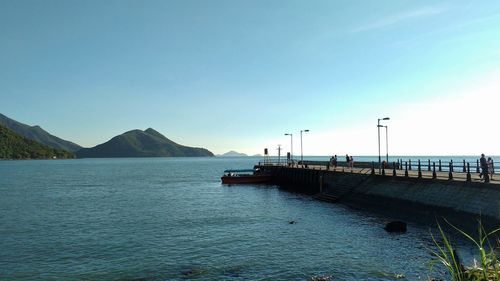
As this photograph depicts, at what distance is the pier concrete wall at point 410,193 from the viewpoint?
93.3 feet

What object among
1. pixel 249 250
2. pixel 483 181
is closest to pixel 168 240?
pixel 249 250

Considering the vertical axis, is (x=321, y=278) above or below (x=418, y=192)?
below

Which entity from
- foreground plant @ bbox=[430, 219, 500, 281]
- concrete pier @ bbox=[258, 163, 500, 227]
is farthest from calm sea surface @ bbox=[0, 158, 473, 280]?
foreground plant @ bbox=[430, 219, 500, 281]

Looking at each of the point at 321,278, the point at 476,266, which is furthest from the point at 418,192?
the point at 476,266

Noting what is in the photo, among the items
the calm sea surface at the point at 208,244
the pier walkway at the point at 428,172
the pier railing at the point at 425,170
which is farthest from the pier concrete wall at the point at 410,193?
the calm sea surface at the point at 208,244

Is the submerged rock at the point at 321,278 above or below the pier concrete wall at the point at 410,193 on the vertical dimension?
below

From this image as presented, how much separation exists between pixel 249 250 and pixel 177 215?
17529 millimetres

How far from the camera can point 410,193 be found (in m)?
36.9

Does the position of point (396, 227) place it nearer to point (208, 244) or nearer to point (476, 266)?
point (208, 244)

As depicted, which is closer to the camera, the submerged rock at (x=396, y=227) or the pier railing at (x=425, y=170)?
the submerged rock at (x=396, y=227)

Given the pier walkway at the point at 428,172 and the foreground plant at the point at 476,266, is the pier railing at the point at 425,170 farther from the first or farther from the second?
the foreground plant at the point at 476,266

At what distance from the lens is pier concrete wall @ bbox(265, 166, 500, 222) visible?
28.4 metres

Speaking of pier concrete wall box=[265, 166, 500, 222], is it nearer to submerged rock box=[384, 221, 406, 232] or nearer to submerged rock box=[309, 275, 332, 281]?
submerged rock box=[384, 221, 406, 232]

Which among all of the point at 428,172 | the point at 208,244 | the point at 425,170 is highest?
the point at 425,170
